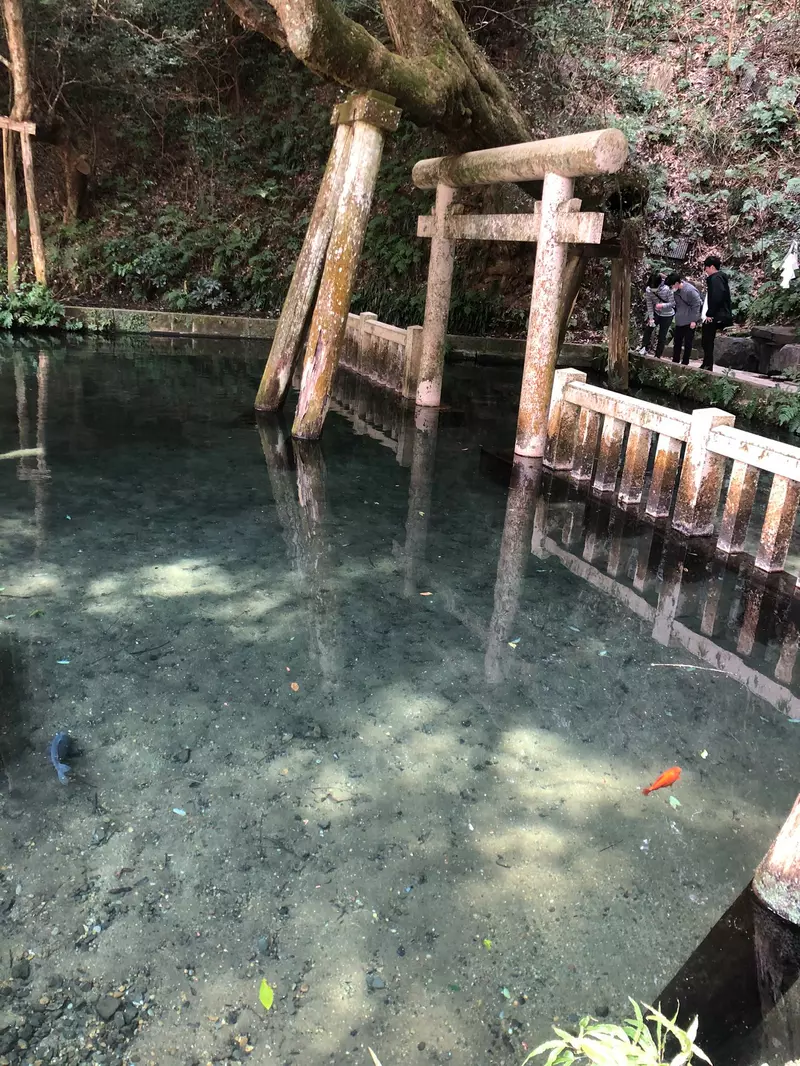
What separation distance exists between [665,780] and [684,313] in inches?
444

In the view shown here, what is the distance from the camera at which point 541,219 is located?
7852 millimetres

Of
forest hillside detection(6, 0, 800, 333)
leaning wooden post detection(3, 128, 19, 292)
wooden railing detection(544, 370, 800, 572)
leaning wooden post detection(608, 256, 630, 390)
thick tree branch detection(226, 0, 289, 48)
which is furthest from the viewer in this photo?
forest hillside detection(6, 0, 800, 333)

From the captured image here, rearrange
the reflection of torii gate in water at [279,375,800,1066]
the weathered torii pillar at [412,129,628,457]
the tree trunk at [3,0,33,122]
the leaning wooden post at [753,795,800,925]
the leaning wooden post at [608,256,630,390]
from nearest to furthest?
the reflection of torii gate in water at [279,375,800,1066]
the leaning wooden post at [753,795,800,925]
the weathered torii pillar at [412,129,628,457]
the leaning wooden post at [608,256,630,390]
the tree trunk at [3,0,33,122]

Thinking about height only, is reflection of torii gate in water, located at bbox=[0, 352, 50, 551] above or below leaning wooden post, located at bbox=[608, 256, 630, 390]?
below

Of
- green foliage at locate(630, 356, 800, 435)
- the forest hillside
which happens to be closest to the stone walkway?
green foliage at locate(630, 356, 800, 435)

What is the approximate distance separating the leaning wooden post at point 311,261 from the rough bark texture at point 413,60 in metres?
0.63

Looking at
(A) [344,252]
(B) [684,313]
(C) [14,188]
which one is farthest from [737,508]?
(C) [14,188]

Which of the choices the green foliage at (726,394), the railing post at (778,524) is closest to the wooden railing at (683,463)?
the railing post at (778,524)

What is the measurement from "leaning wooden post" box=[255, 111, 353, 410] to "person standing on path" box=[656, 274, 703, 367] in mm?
6830

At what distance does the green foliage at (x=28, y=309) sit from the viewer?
15.3 meters

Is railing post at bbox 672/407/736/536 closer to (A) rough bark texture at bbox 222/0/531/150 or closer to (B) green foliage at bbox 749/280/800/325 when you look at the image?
(A) rough bark texture at bbox 222/0/531/150

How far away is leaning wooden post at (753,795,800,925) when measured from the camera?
2791mm

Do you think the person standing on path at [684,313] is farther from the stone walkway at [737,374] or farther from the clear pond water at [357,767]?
the clear pond water at [357,767]

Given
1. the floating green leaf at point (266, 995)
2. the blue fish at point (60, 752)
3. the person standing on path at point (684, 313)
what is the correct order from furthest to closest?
the person standing on path at point (684, 313), the blue fish at point (60, 752), the floating green leaf at point (266, 995)
